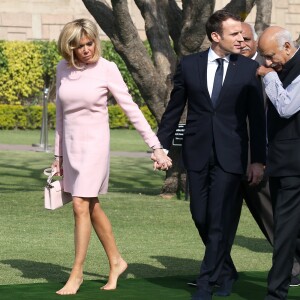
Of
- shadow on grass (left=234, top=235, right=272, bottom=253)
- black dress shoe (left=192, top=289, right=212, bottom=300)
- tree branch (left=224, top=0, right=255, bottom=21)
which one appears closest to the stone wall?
tree branch (left=224, top=0, right=255, bottom=21)

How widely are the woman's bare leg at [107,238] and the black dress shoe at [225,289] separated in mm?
699

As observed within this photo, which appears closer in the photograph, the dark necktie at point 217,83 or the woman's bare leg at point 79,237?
the dark necktie at point 217,83

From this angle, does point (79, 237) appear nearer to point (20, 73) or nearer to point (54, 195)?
point (54, 195)

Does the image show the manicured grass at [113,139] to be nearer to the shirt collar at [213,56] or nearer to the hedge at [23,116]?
the hedge at [23,116]

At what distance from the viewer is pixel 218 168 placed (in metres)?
7.86

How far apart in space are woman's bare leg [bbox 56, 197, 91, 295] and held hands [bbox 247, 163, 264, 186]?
3.73ft

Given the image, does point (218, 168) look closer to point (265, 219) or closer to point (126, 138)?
point (265, 219)

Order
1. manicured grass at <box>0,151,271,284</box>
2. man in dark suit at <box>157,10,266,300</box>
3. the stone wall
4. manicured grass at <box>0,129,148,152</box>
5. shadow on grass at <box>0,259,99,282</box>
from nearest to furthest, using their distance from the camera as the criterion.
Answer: man in dark suit at <box>157,10,266,300</box>, shadow on grass at <box>0,259,99,282</box>, manicured grass at <box>0,151,271,284</box>, manicured grass at <box>0,129,148,152</box>, the stone wall

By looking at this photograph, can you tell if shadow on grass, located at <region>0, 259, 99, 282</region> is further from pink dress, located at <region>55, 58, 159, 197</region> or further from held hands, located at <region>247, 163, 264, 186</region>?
held hands, located at <region>247, 163, 264, 186</region>

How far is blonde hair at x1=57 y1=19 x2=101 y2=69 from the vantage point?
26.0 ft

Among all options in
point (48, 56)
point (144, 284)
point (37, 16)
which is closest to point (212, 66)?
point (144, 284)

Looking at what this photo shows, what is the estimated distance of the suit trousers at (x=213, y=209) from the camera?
782cm

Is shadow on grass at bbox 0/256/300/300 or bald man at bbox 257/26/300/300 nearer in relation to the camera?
bald man at bbox 257/26/300/300

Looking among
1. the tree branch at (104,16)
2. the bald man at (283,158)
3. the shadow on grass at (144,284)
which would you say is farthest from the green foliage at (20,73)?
the bald man at (283,158)
